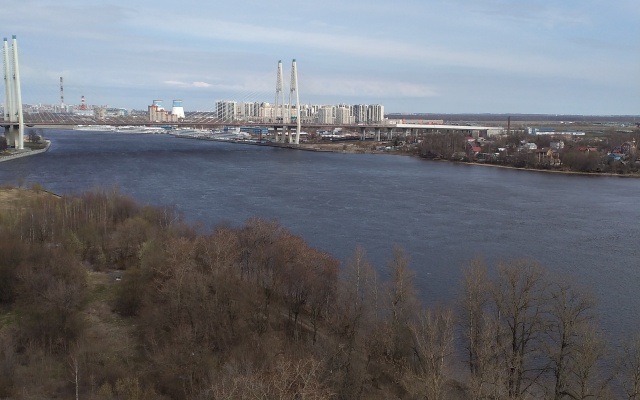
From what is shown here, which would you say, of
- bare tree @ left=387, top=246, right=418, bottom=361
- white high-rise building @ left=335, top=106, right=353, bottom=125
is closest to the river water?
bare tree @ left=387, top=246, right=418, bottom=361

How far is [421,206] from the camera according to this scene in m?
6.87

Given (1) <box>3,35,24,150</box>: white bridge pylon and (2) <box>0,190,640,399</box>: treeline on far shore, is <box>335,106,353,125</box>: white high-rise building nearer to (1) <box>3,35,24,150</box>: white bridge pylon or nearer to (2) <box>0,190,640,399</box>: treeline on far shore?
(1) <box>3,35,24,150</box>: white bridge pylon

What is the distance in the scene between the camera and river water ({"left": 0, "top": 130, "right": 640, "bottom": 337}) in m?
4.33

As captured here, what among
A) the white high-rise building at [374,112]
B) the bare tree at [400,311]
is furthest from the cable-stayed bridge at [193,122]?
the bare tree at [400,311]

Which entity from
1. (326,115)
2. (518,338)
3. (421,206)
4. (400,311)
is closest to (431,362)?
(400,311)

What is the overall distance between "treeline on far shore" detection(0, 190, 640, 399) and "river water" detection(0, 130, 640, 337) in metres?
0.75

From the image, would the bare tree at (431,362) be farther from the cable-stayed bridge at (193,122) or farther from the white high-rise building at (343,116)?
the white high-rise building at (343,116)

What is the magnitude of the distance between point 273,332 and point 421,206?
4354 mm

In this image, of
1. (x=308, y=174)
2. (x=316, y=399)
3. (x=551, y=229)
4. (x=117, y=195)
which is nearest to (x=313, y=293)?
(x=316, y=399)

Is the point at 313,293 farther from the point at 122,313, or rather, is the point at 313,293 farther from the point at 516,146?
the point at 516,146

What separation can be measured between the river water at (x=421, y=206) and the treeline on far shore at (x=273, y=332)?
75 cm

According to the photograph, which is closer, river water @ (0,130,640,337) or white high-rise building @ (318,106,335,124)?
river water @ (0,130,640,337)

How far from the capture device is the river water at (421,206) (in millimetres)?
4333

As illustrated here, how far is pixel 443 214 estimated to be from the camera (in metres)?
6.36
